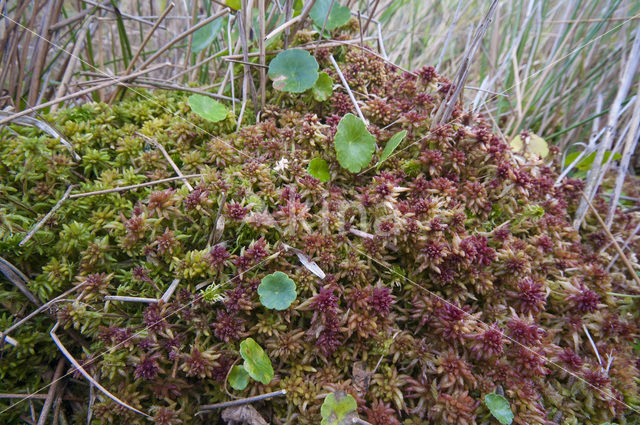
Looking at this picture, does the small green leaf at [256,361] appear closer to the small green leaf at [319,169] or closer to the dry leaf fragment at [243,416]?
the dry leaf fragment at [243,416]

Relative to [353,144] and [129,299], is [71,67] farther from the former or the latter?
[353,144]

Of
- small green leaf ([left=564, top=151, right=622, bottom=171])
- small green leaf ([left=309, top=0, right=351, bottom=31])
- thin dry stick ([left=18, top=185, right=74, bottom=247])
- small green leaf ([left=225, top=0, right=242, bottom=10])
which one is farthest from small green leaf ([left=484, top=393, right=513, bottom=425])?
small green leaf ([left=225, top=0, right=242, bottom=10])

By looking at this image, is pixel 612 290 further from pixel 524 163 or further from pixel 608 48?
pixel 608 48

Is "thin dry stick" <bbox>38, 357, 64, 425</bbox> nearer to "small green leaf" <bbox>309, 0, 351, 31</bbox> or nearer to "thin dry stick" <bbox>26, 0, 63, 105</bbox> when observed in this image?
"thin dry stick" <bbox>26, 0, 63, 105</bbox>

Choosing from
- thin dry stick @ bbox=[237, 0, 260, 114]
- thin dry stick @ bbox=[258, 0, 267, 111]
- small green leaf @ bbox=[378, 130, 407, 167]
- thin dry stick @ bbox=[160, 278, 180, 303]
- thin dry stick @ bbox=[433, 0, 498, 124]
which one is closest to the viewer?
thin dry stick @ bbox=[160, 278, 180, 303]

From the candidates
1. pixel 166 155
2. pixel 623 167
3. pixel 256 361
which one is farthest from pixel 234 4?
pixel 623 167

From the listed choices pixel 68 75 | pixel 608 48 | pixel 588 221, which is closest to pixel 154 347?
pixel 68 75

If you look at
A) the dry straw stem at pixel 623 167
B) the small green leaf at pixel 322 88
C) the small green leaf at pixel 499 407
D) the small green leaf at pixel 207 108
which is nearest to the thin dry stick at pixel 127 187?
the small green leaf at pixel 207 108
